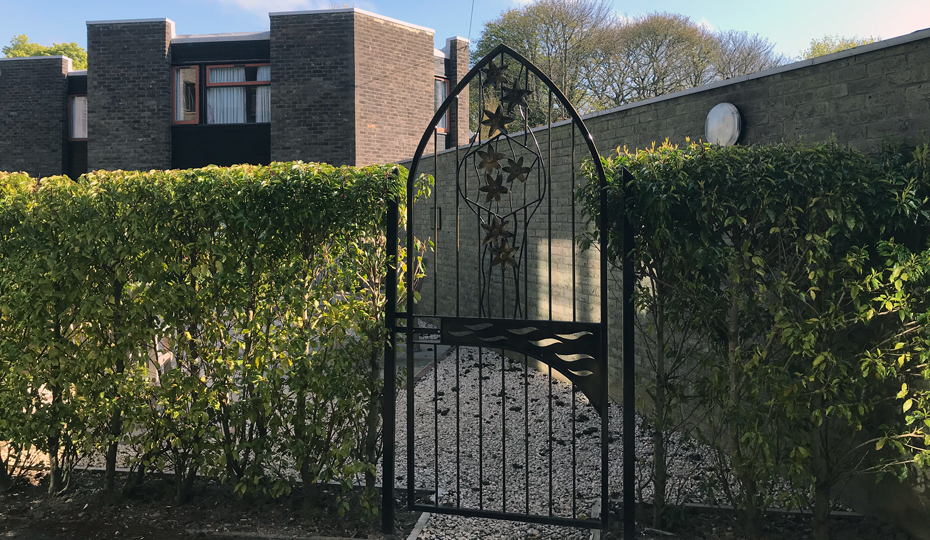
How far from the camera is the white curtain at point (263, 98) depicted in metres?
18.8

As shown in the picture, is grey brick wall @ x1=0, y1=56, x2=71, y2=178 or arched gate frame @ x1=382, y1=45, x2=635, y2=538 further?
grey brick wall @ x1=0, y1=56, x2=71, y2=178

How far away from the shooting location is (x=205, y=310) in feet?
13.6

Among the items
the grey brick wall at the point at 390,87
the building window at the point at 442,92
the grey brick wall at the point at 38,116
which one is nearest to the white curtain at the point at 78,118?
the grey brick wall at the point at 38,116

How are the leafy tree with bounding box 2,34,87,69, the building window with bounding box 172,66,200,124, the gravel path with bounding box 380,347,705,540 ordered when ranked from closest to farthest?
the gravel path with bounding box 380,347,705,540
the building window with bounding box 172,66,200,124
the leafy tree with bounding box 2,34,87,69

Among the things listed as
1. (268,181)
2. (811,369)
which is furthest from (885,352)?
(268,181)

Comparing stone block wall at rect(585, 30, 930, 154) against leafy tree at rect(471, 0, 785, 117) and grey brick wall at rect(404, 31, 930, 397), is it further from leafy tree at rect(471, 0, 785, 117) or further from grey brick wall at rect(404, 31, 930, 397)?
leafy tree at rect(471, 0, 785, 117)

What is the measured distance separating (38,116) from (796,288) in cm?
2239

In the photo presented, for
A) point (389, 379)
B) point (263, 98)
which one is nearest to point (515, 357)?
point (389, 379)

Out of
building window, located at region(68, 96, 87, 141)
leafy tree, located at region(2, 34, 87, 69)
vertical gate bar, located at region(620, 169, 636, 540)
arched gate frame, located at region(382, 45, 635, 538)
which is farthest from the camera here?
leafy tree, located at region(2, 34, 87, 69)

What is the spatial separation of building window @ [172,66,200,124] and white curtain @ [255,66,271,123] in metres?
1.66

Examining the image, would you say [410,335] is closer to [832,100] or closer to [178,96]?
[832,100]

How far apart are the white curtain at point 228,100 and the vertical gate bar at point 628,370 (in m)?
17.0

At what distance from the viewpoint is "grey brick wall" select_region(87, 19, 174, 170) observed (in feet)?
61.8

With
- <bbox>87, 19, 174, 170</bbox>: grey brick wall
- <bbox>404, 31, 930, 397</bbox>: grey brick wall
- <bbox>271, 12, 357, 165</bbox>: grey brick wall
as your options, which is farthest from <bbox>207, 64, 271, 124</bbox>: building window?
<bbox>404, 31, 930, 397</bbox>: grey brick wall
